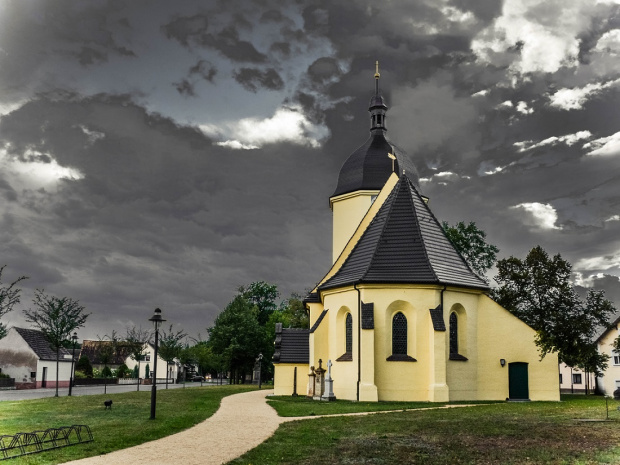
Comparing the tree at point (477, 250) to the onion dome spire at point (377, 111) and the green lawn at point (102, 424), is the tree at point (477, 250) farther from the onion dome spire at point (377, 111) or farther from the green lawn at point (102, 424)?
the green lawn at point (102, 424)

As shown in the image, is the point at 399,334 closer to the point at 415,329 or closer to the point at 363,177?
the point at 415,329

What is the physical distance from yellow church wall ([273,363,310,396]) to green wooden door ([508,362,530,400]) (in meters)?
11.9

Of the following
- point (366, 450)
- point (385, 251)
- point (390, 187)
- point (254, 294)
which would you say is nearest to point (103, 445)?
point (366, 450)

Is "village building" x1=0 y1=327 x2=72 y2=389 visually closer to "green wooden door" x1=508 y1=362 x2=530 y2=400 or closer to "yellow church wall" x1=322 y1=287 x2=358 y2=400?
"yellow church wall" x1=322 y1=287 x2=358 y2=400

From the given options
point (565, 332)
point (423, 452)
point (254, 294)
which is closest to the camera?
point (423, 452)

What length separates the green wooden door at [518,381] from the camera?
31.4 metres

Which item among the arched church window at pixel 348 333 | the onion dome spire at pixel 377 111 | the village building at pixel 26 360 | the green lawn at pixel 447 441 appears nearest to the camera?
the green lawn at pixel 447 441

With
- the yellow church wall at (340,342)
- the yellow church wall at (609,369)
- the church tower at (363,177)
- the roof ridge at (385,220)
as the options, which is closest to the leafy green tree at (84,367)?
the church tower at (363,177)

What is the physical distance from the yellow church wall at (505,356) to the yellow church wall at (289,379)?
10.8 m

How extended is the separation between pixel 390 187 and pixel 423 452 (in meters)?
25.9

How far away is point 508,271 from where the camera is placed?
37.7 metres

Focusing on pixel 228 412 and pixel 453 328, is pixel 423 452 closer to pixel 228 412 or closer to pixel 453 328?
pixel 228 412

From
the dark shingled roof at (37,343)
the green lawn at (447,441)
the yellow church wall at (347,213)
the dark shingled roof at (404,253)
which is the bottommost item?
the green lawn at (447,441)

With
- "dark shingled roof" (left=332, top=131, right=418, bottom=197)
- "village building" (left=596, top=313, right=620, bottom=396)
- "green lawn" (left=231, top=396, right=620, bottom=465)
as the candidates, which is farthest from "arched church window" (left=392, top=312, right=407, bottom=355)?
"village building" (left=596, top=313, right=620, bottom=396)
